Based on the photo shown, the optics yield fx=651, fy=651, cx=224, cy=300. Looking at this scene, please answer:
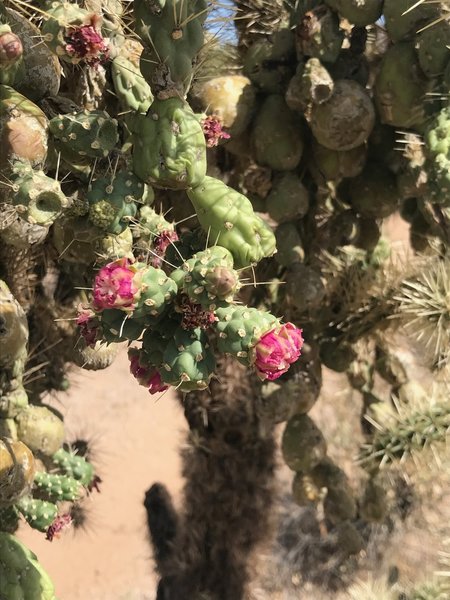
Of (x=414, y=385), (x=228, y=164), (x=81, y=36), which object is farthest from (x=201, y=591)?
(x=81, y=36)

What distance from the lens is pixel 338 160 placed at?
229 centimetres

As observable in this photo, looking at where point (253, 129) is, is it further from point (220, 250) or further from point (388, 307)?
point (220, 250)

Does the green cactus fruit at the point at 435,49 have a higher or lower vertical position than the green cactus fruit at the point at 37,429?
higher

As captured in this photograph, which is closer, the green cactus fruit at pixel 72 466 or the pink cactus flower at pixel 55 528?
the pink cactus flower at pixel 55 528

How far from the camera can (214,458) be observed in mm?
3246

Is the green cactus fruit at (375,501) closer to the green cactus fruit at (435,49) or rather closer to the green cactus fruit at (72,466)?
the green cactus fruit at (72,466)

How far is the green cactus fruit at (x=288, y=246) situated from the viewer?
2.34m

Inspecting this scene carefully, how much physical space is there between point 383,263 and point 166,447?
2853mm

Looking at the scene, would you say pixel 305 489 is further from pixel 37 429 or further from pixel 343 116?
pixel 343 116

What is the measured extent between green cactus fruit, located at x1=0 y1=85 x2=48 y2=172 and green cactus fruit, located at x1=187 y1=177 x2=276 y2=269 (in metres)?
0.38

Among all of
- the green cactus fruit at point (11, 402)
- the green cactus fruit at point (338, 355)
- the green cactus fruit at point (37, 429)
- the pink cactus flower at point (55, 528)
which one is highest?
the green cactus fruit at point (11, 402)

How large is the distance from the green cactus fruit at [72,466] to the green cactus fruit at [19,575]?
1.32ft

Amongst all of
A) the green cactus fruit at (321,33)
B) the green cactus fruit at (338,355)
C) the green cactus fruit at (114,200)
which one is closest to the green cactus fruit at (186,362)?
the green cactus fruit at (114,200)

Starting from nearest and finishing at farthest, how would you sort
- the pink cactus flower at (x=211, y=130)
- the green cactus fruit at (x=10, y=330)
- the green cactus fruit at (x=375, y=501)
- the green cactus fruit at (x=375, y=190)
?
the pink cactus flower at (x=211, y=130) → the green cactus fruit at (x=10, y=330) → the green cactus fruit at (x=375, y=190) → the green cactus fruit at (x=375, y=501)
